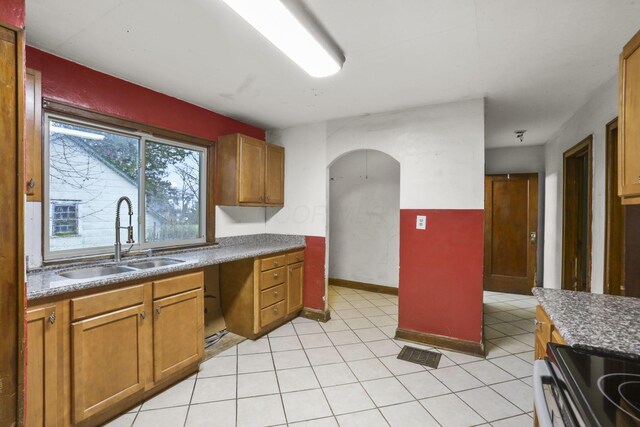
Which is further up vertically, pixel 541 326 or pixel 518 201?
pixel 518 201

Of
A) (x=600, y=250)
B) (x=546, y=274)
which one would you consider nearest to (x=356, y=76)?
(x=600, y=250)

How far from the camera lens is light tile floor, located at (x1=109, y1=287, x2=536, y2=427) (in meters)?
1.89

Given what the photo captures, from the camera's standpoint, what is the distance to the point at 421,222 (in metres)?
3.04

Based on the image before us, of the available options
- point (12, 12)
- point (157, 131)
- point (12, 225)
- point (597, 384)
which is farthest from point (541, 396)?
point (157, 131)

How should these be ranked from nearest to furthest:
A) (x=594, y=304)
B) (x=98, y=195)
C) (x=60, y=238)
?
(x=594, y=304)
(x=60, y=238)
(x=98, y=195)

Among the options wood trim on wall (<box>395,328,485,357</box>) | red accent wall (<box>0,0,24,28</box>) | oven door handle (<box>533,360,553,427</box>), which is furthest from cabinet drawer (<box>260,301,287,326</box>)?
red accent wall (<box>0,0,24,28</box>)

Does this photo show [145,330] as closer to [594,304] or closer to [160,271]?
[160,271]

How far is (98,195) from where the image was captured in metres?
2.39

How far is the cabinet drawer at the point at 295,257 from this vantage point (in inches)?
137

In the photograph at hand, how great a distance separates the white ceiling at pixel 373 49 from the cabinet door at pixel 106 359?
70.0 inches

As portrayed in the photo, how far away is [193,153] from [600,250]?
13.1 ft

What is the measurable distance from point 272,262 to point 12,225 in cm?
219

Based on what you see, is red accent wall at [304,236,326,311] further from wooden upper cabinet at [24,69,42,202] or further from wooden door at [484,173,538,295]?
wooden door at [484,173,538,295]

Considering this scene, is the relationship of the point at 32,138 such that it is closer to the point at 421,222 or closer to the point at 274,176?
the point at 274,176
